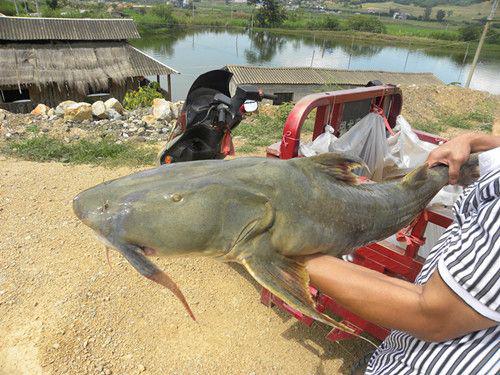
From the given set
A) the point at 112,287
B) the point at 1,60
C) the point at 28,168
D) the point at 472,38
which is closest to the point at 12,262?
the point at 112,287

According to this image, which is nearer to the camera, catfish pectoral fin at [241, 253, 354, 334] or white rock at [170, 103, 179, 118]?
catfish pectoral fin at [241, 253, 354, 334]

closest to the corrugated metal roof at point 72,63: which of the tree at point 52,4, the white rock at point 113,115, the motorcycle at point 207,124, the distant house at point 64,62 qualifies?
the distant house at point 64,62

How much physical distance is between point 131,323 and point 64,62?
1574 centimetres

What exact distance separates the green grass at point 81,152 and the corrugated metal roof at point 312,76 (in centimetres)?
1126

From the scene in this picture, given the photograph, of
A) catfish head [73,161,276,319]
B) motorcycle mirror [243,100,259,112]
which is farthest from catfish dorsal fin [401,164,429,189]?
motorcycle mirror [243,100,259,112]

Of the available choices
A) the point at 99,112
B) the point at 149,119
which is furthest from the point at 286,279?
the point at 99,112

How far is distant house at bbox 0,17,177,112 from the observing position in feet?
47.8

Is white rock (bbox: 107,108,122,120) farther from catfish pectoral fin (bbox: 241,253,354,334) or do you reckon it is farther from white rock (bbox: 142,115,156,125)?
catfish pectoral fin (bbox: 241,253,354,334)

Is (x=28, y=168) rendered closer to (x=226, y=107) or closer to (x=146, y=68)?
(x=226, y=107)

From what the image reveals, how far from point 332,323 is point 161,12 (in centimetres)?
6056

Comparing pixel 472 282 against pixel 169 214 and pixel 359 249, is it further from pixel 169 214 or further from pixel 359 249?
pixel 359 249

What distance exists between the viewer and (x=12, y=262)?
3348mm

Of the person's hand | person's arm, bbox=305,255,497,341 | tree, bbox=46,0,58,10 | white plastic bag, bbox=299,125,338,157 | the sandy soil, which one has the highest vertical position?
the person's hand

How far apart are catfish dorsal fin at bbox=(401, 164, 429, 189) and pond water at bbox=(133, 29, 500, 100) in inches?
798
